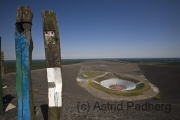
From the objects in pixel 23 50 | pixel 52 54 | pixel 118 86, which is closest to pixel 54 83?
pixel 52 54

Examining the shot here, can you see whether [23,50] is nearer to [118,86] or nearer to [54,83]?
[54,83]

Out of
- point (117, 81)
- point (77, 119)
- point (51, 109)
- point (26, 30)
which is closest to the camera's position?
point (26, 30)

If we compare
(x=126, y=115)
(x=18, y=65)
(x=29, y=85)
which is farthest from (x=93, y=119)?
(x=18, y=65)

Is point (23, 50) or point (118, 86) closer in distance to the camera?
point (23, 50)

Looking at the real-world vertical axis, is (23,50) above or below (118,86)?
above

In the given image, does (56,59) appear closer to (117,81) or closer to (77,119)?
(77,119)

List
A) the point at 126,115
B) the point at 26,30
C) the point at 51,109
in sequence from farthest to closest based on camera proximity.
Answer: the point at 126,115, the point at 51,109, the point at 26,30

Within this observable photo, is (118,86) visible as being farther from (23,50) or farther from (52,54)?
(23,50)

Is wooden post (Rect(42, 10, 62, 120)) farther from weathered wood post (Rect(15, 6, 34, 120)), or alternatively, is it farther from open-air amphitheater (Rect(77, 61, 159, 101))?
open-air amphitheater (Rect(77, 61, 159, 101))

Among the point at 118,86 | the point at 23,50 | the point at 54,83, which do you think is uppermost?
the point at 23,50
